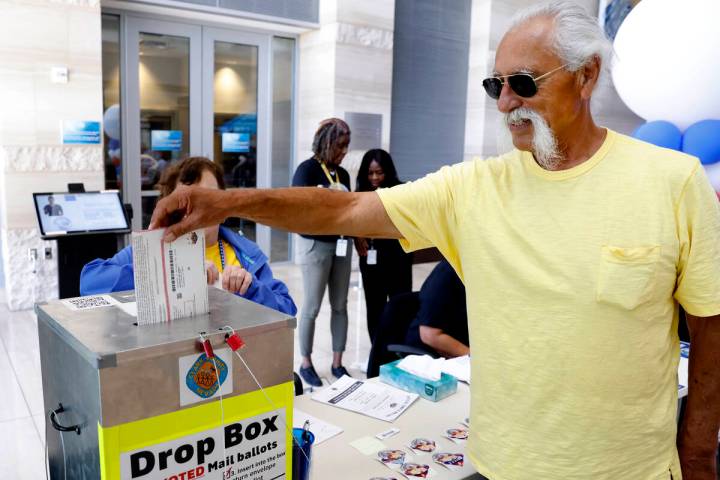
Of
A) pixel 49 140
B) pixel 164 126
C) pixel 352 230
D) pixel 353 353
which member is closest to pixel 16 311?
pixel 49 140

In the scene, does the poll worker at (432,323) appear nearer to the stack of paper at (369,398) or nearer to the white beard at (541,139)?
the stack of paper at (369,398)

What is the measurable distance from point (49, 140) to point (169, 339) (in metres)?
5.26

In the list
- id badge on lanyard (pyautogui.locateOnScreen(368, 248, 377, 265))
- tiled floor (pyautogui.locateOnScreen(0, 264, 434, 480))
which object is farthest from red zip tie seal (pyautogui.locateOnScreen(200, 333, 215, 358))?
id badge on lanyard (pyautogui.locateOnScreen(368, 248, 377, 265))

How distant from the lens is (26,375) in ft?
13.1

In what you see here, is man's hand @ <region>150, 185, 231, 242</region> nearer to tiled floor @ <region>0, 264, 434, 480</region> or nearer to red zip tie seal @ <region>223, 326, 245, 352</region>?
red zip tie seal @ <region>223, 326, 245, 352</region>

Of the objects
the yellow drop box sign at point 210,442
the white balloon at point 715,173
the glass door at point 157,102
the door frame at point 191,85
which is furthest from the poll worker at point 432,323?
the door frame at point 191,85

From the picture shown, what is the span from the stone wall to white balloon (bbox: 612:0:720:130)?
4872mm

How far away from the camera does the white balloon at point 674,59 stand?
4848 millimetres

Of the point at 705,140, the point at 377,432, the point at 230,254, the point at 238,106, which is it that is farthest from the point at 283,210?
the point at 238,106

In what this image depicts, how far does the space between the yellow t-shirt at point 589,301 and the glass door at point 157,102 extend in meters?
5.73

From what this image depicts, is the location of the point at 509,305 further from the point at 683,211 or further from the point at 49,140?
the point at 49,140

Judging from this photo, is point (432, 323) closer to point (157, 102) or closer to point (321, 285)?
point (321, 285)

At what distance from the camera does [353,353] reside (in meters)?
4.71

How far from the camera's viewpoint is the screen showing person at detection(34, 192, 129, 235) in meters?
4.53
